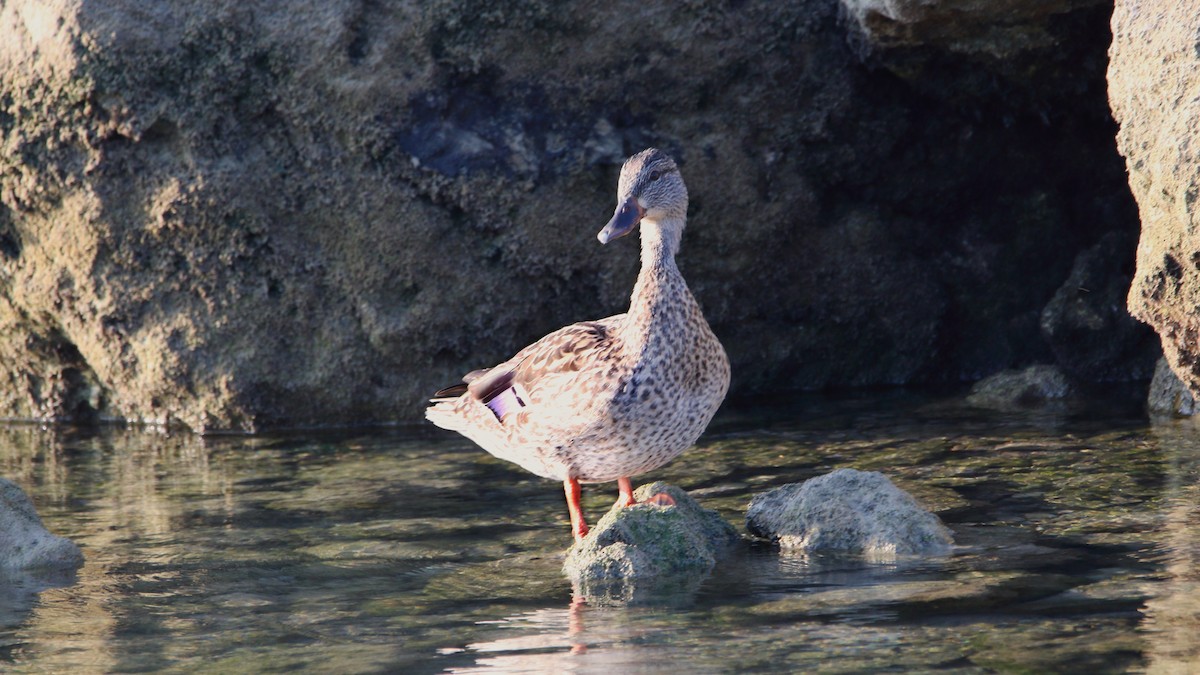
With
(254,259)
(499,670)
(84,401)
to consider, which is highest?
(254,259)

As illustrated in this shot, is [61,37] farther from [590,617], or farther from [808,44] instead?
[590,617]

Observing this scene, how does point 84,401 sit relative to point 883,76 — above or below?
below

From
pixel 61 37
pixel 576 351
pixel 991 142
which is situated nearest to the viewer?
pixel 576 351

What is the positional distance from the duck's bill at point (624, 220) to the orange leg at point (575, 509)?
107 cm

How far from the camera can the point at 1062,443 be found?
7.82 metres

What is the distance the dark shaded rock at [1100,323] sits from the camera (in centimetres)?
949

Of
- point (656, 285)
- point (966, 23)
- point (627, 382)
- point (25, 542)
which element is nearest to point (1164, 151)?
point (966, 23)

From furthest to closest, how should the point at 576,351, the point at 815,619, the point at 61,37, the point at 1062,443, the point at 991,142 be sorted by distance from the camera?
the point at 991,142
the point at 61,37
the point at 1062,443
the point at 576,351
the point at 815,619

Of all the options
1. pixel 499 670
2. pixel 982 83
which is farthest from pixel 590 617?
pixel 982 83

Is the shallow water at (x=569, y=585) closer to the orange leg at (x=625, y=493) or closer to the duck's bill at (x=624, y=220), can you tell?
the orange leg at (x=625, y=493)

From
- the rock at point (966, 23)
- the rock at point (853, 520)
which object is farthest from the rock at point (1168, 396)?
the rock at point (853, 520)

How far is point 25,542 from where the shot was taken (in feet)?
20.6

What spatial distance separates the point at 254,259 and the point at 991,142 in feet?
16.1

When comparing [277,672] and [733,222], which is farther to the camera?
[733,222]
